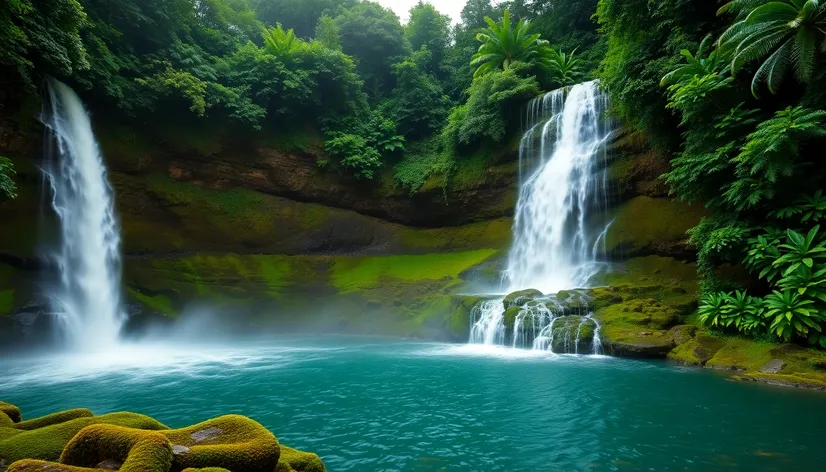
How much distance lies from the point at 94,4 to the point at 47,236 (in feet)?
29.2

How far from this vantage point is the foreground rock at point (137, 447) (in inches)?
95.9

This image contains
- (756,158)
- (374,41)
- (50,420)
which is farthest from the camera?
(374,41)

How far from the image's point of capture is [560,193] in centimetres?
1748

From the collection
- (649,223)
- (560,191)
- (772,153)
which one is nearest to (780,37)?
(772,153)

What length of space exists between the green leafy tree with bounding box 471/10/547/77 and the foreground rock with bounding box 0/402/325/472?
20.1m

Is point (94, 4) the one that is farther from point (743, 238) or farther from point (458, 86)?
point (743, 238)

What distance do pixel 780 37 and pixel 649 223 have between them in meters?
7.00

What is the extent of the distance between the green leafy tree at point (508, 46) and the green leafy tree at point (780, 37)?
36.1 ft

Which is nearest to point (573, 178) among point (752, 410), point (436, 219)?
point (436, 219)

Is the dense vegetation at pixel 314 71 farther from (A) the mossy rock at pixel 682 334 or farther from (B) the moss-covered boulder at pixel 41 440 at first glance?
(B) the moss-covered boulder at pixel 41 440

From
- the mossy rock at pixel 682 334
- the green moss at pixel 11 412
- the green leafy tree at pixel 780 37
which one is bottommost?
the green moss at pixel 11 412

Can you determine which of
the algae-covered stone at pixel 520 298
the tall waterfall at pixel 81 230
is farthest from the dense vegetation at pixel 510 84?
the algae-covered stone at pixel 520 298

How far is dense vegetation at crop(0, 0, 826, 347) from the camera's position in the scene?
9477 millimetres

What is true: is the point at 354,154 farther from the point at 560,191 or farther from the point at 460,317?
the point at 460,317
